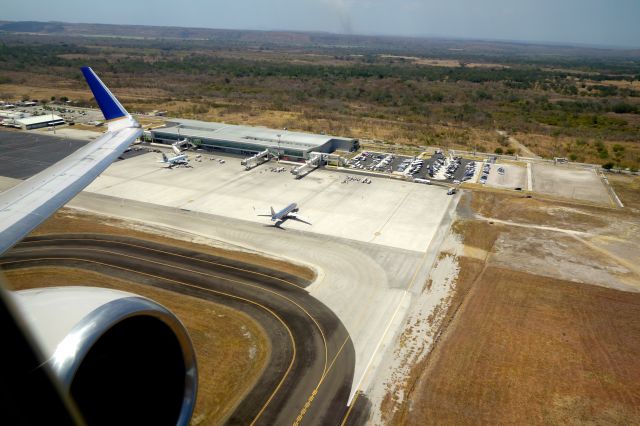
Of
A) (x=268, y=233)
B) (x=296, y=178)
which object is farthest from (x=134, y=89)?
(x=268, y=233)

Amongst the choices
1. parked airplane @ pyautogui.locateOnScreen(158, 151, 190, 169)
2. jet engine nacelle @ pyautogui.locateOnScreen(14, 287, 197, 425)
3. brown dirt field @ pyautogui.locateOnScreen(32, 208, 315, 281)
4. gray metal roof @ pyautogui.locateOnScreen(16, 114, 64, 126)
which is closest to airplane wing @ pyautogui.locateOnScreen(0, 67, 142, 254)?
jet engine nacelle @ pyautogui.locateOnScreen(14, 287, 197, 425)

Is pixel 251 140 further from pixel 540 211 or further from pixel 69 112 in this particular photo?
pixel 69 112

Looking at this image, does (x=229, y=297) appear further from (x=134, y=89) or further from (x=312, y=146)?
(x=134, y=89)

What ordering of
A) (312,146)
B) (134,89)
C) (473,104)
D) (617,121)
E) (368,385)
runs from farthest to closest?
(134,89)
(473,104)
(617,121)
(312,146)
(368,385)

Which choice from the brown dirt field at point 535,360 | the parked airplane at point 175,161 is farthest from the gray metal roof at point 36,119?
the brown dirt field at point 535,360

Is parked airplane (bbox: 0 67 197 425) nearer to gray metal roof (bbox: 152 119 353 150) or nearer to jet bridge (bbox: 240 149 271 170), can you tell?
jet bridge (bbox: 240 149 271 170)

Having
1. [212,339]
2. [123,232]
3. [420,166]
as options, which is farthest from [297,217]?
[420,166]
